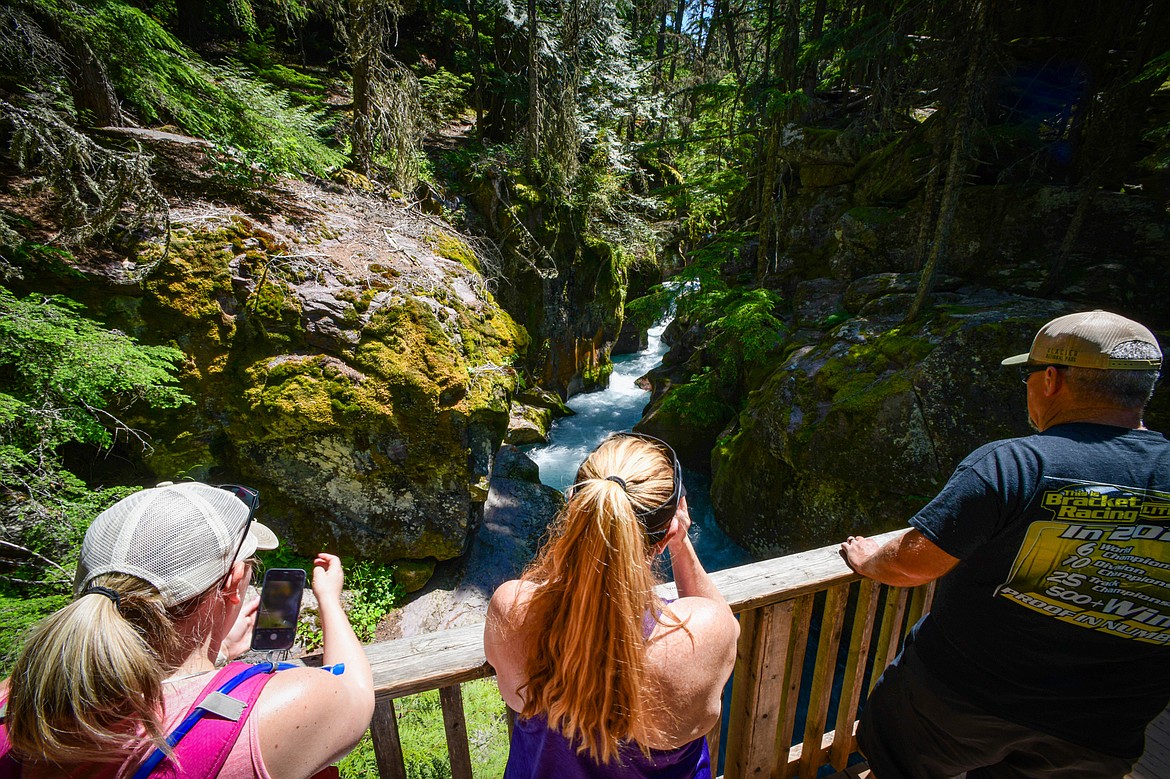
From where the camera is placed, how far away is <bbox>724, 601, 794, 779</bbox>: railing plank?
1.85 meters

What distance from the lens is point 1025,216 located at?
846 centimetres

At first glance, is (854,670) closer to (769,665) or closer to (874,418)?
(769,665)

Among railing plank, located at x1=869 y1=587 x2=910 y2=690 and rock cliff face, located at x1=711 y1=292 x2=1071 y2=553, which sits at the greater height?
railing plank, located at x1=869 y1=587 x2=910 y2=690

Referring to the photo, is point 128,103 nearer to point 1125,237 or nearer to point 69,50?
point 69,50

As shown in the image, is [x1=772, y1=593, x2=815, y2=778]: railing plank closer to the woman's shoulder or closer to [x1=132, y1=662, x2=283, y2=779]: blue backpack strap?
the woman's shoulder

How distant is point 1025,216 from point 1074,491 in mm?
10242

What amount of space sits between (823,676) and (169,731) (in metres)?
2.29

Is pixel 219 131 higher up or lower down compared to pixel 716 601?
higher up

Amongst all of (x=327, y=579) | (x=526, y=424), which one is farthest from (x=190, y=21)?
(x=327, y=579)

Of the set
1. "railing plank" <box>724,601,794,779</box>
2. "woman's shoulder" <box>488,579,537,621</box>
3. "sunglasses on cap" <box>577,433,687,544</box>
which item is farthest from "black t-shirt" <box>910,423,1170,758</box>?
"woman's shoulder" <box>488,579,537,621</box>

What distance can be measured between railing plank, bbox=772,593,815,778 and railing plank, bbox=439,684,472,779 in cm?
129

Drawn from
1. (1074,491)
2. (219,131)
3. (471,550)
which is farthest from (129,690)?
(471,550)

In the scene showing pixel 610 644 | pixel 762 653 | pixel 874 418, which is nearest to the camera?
pixel 610 644

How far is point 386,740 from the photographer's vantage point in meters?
1.50
